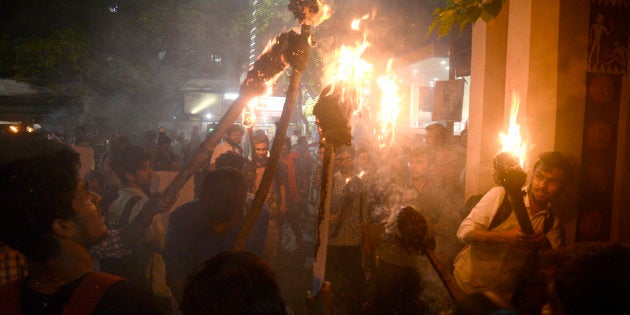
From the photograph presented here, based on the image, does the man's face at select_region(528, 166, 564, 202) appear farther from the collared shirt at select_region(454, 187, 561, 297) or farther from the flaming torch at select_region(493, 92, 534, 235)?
the flaming torch at select_region(493, 92, 534, 235)

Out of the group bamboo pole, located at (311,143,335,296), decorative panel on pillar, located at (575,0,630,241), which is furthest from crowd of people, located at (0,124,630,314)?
decorative panel on pillar, located at (575,0,630,241)

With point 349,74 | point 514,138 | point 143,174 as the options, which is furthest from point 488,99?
point 143,174

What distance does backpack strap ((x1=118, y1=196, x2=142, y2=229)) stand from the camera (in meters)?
4.24

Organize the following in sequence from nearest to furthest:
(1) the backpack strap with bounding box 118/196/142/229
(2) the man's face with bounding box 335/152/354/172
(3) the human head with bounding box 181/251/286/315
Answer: (3) the human head with bounding box 181/251/286/315, (1) the backpack strap with bounding box 118/196/142/229, (2) the man's face with bounding box 335/152/354/172

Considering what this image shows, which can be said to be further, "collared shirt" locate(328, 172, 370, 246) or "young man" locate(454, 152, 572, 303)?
"collared shirt" locate(328, 172, 370, 246)

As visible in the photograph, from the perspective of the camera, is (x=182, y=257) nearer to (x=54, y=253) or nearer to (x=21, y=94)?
(x=54, y=253)

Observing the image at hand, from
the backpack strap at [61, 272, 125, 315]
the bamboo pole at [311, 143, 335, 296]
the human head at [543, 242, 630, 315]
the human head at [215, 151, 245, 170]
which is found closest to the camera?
the human head at [543, 242, 630, 315]

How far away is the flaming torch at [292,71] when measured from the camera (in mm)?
2605

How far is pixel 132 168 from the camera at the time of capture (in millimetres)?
4805

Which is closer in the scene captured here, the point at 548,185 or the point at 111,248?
the point at 548,185

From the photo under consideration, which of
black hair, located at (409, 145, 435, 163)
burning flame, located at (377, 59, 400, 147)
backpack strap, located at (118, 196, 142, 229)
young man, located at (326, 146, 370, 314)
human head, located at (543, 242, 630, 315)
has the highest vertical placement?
burning flame, located at (377, 59, 400, 147)

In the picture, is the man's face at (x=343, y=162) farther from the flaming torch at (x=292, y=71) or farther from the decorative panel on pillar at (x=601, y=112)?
the flaming torch at (x=292, y=71)

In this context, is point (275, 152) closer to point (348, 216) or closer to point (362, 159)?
point (348, 216)

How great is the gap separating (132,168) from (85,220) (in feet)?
8.98
